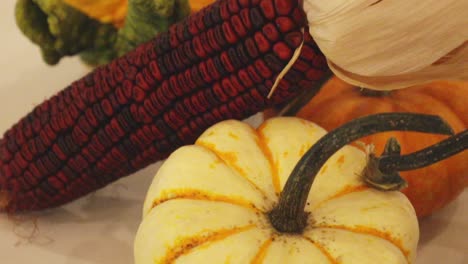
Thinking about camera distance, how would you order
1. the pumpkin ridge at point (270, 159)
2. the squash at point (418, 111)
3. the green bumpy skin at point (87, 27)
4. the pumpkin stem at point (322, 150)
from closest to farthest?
the pumpkin stem at point (322, 150)
the pumpkin ridge at point (270, 159)
the squash at point (418, 111)
the green bumpy skin at point (87, 27)

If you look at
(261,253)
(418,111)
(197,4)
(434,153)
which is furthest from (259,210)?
(197,4)

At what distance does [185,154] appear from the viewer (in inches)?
26.1

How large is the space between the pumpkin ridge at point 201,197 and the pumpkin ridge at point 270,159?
0.04 m

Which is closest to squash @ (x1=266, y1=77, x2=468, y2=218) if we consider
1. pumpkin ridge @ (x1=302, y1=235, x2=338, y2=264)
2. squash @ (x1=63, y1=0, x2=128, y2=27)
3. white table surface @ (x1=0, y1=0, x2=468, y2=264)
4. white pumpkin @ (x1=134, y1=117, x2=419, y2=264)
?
white table surface @ (x1=0, y1=0, x2=468, y2=264)

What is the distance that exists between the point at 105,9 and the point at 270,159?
47 cm

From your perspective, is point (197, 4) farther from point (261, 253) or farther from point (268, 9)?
point (261, 253)

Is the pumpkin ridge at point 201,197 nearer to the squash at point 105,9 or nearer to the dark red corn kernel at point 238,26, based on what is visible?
the dark red corn kernel at point 238,26

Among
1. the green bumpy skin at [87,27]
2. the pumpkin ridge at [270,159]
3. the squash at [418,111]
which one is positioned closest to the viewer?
the pumpkin ridge at [270,159]

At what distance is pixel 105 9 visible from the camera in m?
1.01

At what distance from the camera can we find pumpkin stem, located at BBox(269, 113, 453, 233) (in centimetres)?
54

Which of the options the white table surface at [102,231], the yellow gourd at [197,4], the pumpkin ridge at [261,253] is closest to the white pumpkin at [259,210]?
the pumpkin ridge at [261,253]

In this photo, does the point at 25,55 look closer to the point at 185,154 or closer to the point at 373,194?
the point at 185,154

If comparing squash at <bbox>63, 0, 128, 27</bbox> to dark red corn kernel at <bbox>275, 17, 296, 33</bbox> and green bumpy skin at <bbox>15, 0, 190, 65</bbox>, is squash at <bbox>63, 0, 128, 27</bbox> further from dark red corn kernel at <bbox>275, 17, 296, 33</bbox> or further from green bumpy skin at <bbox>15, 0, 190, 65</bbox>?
dark red corn kernel at <bbox>275, 17, 296, 33</bbox>

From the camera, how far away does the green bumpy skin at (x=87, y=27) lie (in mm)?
937
